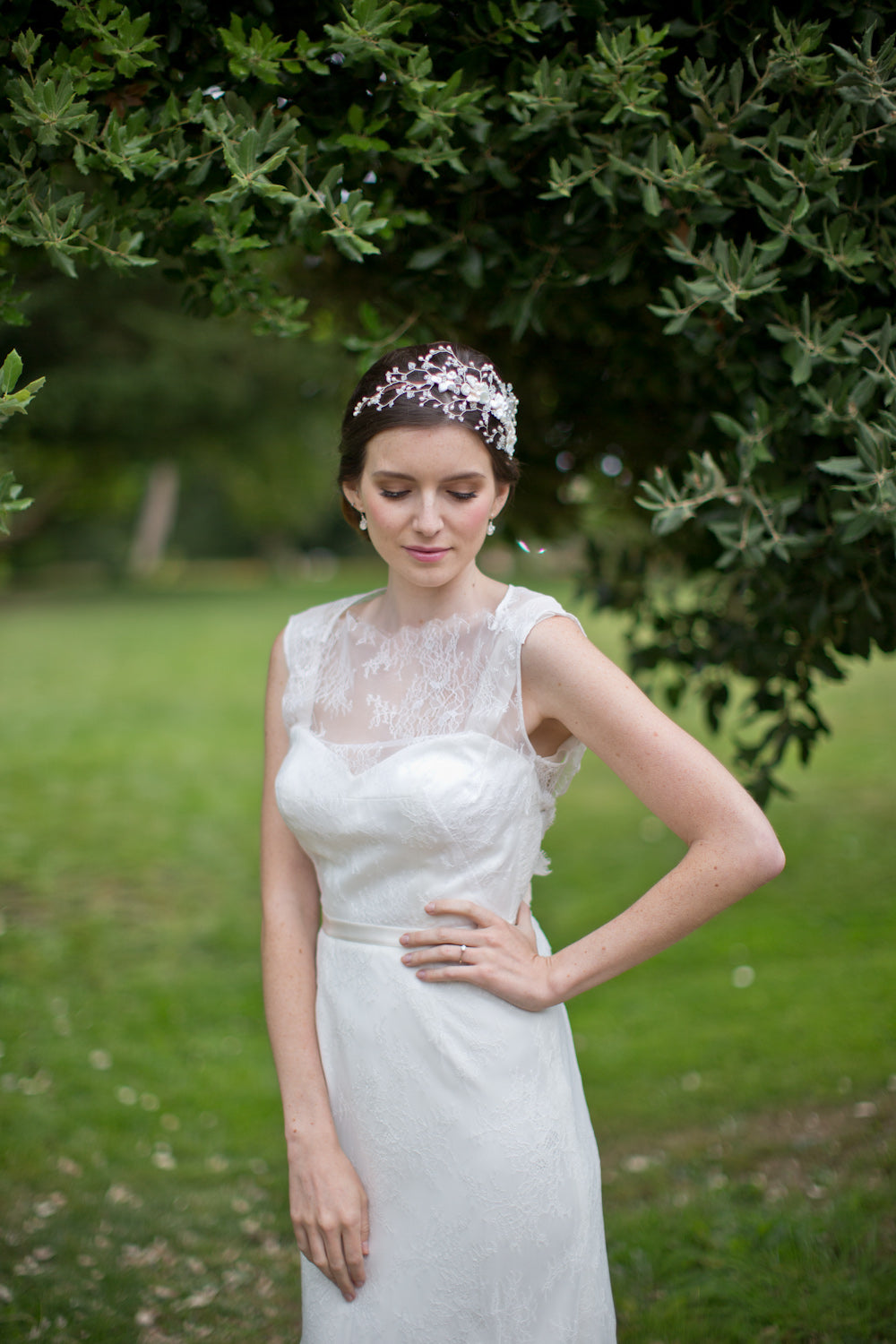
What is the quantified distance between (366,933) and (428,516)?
84cm

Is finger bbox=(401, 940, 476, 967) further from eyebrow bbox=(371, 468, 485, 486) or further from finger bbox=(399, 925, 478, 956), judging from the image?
eyebrow bbox=(371, 468, 485, 486)

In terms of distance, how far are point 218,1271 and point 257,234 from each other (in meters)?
3.27

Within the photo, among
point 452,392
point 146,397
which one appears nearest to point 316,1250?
point 452,392

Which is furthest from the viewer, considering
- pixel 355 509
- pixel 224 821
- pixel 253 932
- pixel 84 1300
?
pixel 224 821

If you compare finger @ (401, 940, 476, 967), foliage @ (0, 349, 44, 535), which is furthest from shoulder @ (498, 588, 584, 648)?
foliage @ (0, 349, 44, 535)

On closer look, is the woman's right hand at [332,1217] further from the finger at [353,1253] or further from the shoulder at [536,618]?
the shoulder at [536,618]

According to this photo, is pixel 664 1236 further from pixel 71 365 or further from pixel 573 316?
pixel 71 365

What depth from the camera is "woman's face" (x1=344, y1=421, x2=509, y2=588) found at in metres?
2.04

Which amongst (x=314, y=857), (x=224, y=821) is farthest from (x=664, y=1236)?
(x=224, y=821)

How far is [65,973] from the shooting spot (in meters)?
6.46

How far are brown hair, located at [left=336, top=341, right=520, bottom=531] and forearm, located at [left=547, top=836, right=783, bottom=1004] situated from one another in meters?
0.85

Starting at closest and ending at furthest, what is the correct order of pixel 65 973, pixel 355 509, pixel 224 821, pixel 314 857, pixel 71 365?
pixel 314 857, pixel 355 509, pixel 65 973, pixel 224 821, pixel 71 365

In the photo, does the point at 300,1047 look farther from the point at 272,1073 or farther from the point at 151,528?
the point at 151,528

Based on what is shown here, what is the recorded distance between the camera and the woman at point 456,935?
6.66 feet
